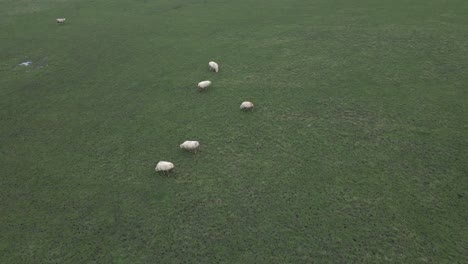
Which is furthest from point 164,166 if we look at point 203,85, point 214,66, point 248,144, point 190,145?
point 214,66

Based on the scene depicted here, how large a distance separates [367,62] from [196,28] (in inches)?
121

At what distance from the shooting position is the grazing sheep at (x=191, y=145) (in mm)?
3207

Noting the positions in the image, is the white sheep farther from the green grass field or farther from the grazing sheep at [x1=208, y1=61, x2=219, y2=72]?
the grazing sheep at [x1=208, y1=61, x2=219, y2=72]

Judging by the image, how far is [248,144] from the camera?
3316mm

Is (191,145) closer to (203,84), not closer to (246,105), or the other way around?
(246,105)

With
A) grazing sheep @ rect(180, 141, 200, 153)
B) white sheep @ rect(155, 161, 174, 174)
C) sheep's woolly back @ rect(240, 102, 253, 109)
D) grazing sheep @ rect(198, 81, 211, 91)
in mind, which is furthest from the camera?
grazing sheep @ rect(198, 81, 211, 91)

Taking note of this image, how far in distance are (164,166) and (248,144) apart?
2.73 ft

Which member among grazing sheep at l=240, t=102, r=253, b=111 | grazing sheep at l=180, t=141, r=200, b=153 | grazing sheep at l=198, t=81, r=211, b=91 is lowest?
grazing sheep at l=180, t=141, r=200, b=153

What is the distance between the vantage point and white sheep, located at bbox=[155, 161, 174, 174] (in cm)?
300

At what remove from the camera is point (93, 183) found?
303cm

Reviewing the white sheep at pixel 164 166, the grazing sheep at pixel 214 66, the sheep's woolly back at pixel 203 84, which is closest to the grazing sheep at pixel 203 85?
the sheep's woolly back at pixel 203 84

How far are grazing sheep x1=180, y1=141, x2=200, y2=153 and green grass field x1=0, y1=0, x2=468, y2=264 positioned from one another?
0.30 feet

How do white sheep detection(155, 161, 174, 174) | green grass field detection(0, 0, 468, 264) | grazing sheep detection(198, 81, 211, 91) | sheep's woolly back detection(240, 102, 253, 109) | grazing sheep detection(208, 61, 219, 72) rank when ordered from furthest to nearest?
grazing sheep detection(208, 61, 219, 72) → grazing sheep detection(198, 81, 211, 91) → sheep's woolly back detection(240, 102, 253, 109) → white sheep detection(155, 161, 174, 174) → green grass field detection(0, 0, 468, 264)

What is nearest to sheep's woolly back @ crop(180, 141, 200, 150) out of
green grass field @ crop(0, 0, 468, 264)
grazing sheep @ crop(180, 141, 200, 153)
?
grazing sheep @ crop(180, 141, 200, 153)
